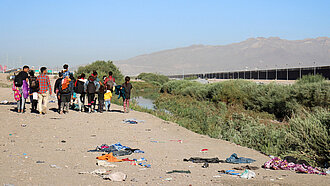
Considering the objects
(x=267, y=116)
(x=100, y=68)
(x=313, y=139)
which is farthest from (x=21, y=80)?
(x=100, y=68)

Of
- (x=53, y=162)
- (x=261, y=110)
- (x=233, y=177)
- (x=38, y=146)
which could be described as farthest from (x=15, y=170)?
(x=261, y=110)

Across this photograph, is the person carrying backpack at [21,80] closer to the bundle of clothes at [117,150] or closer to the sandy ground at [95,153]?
the sandy ground at [95,153]

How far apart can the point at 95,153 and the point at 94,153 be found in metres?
0.03

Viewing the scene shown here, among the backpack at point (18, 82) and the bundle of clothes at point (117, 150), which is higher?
the backpack at point (18, 82)

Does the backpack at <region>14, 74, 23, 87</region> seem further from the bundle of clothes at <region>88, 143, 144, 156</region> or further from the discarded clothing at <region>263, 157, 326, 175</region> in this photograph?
the discarded clothing at <region>263, 157, 326, 175</region>

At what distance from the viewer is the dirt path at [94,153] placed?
7.02 meters

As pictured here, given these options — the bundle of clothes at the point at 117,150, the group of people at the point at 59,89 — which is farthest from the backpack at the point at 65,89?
the bundle of clothes at the point at 117,150

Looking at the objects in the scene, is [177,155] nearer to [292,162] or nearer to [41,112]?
[292,162]

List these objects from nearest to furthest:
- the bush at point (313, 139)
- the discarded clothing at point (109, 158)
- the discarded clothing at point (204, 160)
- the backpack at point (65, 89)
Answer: the discarded clothing at point (109, 158) → the discarded clothing at point (204, 160) → the bush at point (313, 139) → the backpack at point (65, 89)

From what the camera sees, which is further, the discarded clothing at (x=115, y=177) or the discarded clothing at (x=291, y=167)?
the discarded clothing at (x=291, y=167)

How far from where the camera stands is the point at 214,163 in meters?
9.09

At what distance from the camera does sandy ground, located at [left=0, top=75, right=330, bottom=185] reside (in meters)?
7.02

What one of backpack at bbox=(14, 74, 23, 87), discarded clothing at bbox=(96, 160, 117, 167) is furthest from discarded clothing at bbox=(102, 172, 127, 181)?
backpack at bbox=(14, 74, 23, 87)

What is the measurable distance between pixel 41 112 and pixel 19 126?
3861mm
